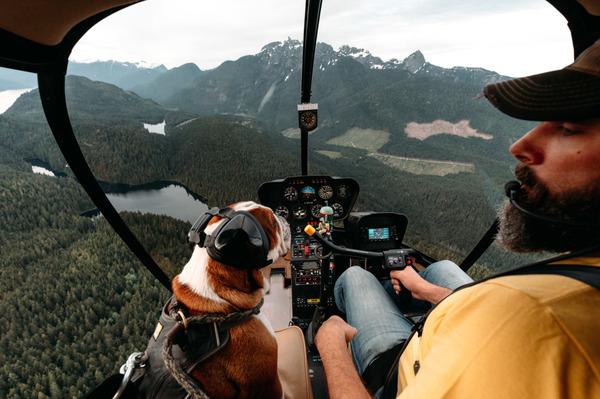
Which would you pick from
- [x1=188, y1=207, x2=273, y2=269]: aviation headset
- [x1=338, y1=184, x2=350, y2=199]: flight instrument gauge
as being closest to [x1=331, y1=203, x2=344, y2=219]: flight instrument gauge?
[x1=338, y1=184, x2=350, y2=199]: flight instrument gauge

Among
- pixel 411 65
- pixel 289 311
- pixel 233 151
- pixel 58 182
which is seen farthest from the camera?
pixel 411 65

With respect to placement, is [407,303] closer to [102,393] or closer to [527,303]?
[527,303]

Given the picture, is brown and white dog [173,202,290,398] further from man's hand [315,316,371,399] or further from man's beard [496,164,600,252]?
man's beard [496,164,600,252]

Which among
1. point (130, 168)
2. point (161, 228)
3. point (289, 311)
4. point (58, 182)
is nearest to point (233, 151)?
point (130, 168)

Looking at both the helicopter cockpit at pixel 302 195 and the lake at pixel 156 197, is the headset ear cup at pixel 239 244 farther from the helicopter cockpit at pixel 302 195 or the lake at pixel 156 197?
the lake at pixel 156 197

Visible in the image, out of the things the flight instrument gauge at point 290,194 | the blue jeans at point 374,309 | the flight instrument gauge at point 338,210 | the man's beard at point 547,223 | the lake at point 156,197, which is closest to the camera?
the man's beard at point 547,223

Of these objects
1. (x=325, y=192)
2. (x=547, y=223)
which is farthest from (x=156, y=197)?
(x=547, y=223)

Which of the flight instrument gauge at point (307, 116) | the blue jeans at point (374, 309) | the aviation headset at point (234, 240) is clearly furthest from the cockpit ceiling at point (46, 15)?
the blue jeans at point (374, 309)
